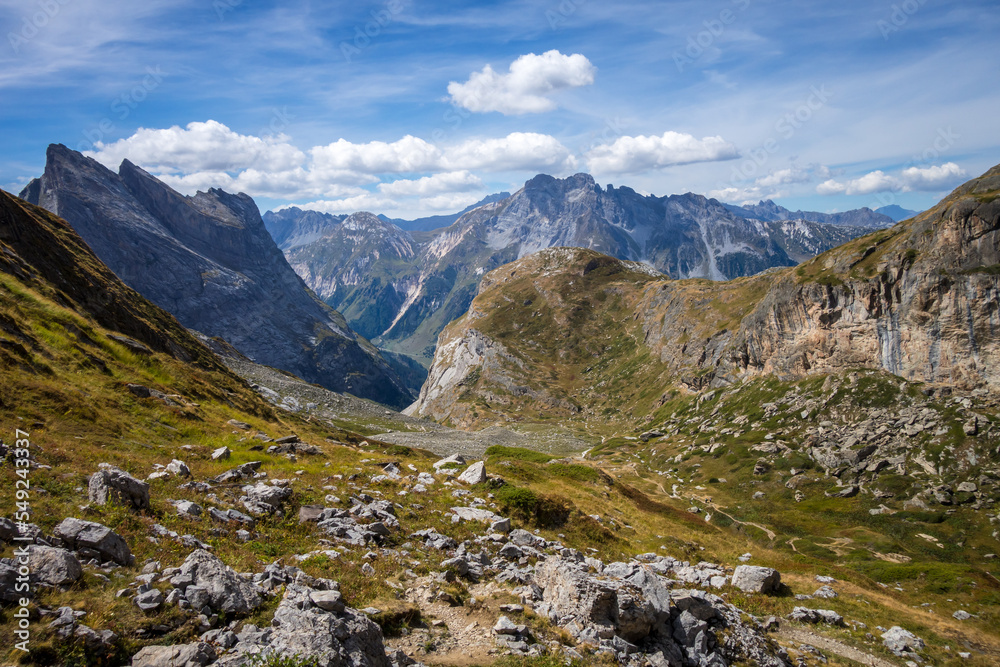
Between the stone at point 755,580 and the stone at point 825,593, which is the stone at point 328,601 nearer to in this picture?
the stone at point 755,580

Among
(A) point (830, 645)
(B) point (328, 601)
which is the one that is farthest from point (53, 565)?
(A) point (830, 645)

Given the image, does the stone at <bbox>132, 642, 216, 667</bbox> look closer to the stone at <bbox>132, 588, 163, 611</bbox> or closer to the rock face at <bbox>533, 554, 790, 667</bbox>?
the stone at <bbox>132, 588, 163, 611</bbox>

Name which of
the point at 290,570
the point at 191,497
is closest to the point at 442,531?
the point at 290,570

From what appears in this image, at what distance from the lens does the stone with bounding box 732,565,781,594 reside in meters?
26.4

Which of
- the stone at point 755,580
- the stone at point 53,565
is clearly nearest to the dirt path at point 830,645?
the stone at point 755,580

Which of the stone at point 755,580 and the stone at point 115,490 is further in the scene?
the stone at point 755,580

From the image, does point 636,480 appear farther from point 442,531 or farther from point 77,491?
point 77,491

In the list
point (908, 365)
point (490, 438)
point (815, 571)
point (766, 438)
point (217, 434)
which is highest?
point (217, 434)

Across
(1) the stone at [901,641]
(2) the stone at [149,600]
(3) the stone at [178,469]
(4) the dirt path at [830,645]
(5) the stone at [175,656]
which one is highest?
(3) the stone at [178,469]

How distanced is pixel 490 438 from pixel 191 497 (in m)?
142

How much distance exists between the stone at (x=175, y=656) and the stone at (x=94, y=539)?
3421 millimetres

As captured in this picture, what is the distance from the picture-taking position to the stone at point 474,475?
30.8 m

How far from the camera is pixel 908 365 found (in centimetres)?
8825

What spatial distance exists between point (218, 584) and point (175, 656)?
224 centimetres
